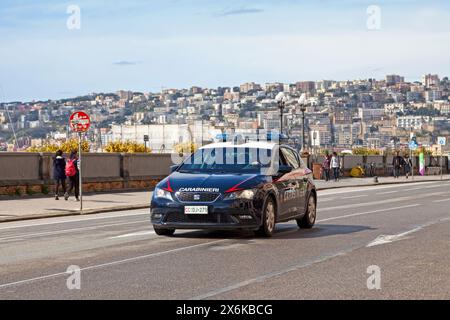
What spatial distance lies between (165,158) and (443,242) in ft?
94.0

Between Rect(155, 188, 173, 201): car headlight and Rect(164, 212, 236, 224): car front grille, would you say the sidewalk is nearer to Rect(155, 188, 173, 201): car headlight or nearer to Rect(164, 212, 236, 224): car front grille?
Rect(155, 188, 173, 201): car headlight

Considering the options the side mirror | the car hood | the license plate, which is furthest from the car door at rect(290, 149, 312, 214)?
the license plate

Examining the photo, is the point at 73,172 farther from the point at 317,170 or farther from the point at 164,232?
the point at 317,170

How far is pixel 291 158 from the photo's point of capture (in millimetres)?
19812

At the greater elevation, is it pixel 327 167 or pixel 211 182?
pixel 211 182

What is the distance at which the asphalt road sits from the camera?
1073cm

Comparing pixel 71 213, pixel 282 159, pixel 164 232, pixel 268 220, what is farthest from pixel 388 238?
pixel 71 213

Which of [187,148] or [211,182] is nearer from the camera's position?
[211,182]

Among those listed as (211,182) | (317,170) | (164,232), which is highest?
(211,182)

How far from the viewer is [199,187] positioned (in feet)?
55.7

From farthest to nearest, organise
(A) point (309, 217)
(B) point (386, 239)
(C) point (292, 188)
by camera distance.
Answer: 1. (A) point (309, 217)
2. (C) point (292, 188)
3. (B) point (386, 239)

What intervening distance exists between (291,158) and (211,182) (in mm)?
3129

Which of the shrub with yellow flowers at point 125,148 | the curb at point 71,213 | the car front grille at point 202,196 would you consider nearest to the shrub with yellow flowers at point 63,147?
the shrub with yellow flowers at point 125,148
